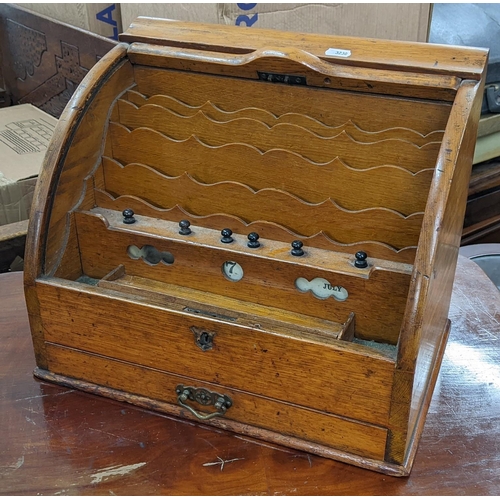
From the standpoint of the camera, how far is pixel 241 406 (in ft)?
3.73

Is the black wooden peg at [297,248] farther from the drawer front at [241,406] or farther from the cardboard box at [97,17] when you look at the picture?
the cardboard box at [97,17]

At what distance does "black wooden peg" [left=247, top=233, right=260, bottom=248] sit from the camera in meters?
1.19

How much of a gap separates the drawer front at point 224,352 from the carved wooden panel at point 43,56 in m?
0.97

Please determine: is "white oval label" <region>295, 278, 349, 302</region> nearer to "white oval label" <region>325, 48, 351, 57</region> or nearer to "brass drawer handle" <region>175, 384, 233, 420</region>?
"brass drawer handle" <region>175, 384, 233, 420</region>

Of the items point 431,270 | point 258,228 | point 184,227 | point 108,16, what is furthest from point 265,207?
point 108,16

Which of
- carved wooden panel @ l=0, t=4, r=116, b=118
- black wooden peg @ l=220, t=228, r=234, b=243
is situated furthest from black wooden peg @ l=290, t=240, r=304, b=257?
carved wooden panel @ l=0, t=4, r=116, b=118

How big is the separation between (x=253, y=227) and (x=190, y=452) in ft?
1.33

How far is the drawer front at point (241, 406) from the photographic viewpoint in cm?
107

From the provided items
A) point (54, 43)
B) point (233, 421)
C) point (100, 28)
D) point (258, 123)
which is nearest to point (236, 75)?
point (258, 123)

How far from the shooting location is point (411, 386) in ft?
3.21

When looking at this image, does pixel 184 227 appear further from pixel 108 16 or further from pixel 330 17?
pixel 108 16

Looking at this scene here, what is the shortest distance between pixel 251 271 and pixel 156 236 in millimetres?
188

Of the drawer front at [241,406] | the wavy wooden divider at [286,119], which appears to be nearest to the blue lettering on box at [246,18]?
the wavy wooden divider at [286,119]

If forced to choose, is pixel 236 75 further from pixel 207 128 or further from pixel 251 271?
pixel 251 271
